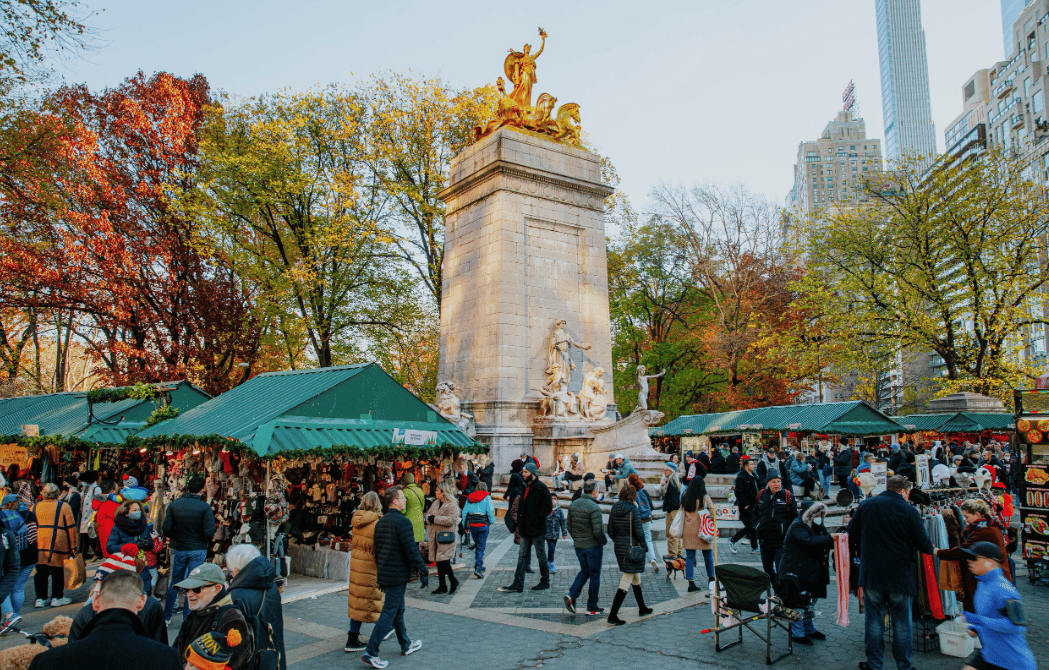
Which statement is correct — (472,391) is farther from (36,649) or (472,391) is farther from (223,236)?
(36,649)

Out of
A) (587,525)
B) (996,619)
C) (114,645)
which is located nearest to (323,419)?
(587,525)

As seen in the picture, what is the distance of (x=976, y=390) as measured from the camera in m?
27.8

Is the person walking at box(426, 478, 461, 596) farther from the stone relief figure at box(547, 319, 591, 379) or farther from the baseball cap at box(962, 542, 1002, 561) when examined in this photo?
the stone relief figure at box(547, 319, 591, 379)

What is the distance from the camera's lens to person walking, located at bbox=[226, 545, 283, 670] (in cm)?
462

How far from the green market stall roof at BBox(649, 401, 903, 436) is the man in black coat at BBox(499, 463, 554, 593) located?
15.7 m

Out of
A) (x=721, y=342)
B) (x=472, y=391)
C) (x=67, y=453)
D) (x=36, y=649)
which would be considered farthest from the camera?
(x=721, y=342)

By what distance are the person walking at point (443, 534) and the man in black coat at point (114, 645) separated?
671 cm

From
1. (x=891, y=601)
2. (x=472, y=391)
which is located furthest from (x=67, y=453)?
(x=891, y=601)

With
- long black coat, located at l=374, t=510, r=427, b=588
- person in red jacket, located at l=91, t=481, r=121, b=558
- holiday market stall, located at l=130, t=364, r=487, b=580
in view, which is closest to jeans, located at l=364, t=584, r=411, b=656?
long black coat, located at l=374, t=510, r=427, b=588

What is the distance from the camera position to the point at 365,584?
783 centimetres

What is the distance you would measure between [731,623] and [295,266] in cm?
2474

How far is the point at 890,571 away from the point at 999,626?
1.58 m

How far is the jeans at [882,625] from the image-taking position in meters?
6.54

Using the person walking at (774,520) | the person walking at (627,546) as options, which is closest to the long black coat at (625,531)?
the person walking at (627,546)
